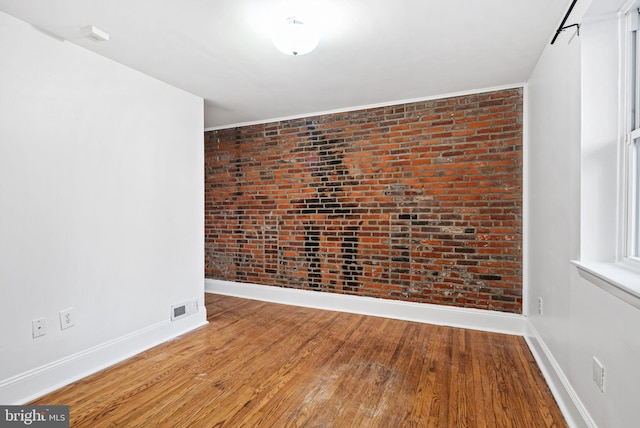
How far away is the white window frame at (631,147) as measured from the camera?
1542 mm

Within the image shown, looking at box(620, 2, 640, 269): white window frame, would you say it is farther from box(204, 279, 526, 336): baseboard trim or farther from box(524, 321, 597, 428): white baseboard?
box(204, 279, 526, 336): baseboard trim

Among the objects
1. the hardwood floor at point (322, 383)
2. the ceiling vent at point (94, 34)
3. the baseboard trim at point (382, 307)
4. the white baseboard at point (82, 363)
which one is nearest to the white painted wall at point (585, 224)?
the hardwood floor at point (322, 383)

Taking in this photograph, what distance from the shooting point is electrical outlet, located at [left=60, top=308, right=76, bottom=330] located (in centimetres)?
229

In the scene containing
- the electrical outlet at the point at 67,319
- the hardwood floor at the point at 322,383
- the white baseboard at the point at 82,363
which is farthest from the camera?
the electrical outlet at the point at 67,319

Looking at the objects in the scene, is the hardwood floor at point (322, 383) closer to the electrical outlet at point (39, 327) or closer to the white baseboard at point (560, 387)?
the white baseboard at point (560, 387)

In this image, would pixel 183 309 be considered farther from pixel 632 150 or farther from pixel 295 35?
pixel 632 150

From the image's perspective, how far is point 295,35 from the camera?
200cm

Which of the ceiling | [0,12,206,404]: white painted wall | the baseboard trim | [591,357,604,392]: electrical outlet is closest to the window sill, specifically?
[591,357,604,392]: electrical outlet

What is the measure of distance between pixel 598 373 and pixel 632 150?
1.07m

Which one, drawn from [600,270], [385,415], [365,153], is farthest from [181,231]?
[600,270]

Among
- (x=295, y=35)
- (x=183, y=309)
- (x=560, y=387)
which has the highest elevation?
(x=295, y=35)

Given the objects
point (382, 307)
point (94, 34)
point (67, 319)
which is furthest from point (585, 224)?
point (67, 319)

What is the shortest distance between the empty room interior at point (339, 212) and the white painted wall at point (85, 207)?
16 mm

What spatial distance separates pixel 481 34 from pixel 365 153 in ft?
5.75
